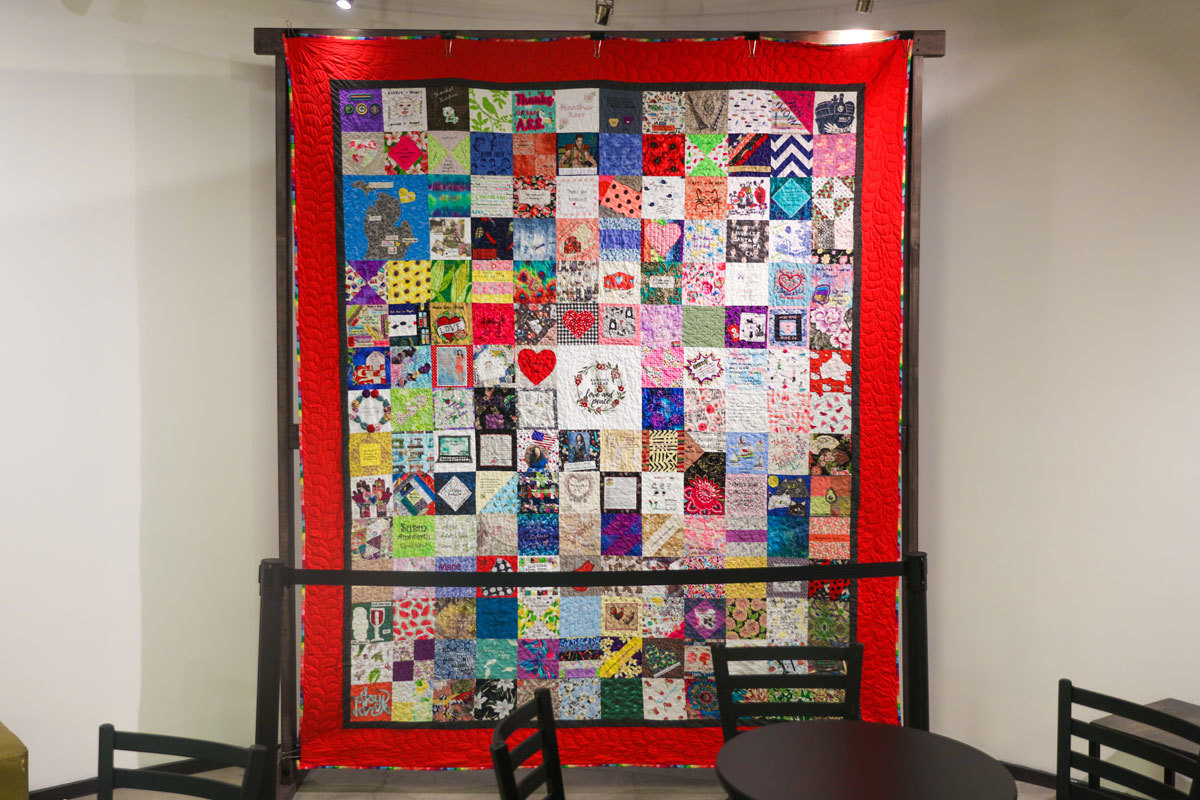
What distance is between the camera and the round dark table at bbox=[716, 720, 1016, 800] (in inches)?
66.0

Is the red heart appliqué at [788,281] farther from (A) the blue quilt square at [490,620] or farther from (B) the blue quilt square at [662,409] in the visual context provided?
(A) the blue quilt square at [490,620]

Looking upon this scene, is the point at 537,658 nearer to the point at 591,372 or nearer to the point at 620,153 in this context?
the point at 591,372

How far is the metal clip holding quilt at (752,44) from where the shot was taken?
9.38 ft

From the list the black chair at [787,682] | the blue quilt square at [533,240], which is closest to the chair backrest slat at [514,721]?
the black chair at [787,682]
